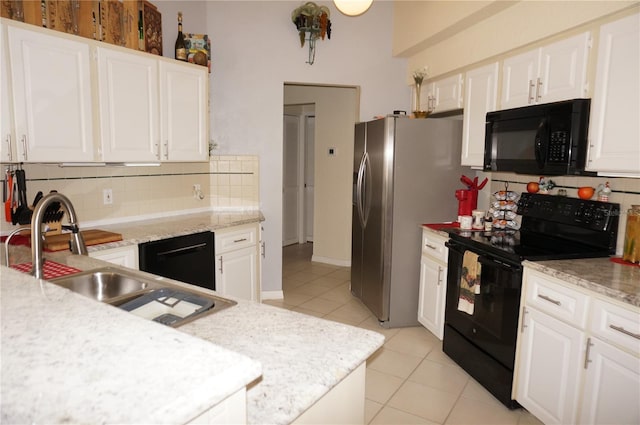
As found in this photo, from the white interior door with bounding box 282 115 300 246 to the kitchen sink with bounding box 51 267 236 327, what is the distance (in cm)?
457

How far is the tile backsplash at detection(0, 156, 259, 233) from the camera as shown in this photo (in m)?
2.76

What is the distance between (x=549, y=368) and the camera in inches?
80.7

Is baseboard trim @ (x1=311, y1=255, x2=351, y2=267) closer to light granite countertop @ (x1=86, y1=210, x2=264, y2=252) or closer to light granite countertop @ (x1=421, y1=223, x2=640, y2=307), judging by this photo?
light granite countertop @ (x1=86, y1=210, x2=264, y2=252)

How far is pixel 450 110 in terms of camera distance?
3529 mm

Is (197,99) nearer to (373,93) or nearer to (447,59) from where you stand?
(373,93)

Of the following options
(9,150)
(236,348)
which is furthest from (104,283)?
(9,150)

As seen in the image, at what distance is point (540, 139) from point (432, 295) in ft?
4.68

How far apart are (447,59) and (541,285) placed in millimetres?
2159

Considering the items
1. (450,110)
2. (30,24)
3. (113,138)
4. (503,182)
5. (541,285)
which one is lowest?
(541,285)

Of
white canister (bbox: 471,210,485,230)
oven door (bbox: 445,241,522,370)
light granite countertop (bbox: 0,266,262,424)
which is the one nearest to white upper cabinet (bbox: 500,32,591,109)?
white canister (bbox: 471,210,485,230)

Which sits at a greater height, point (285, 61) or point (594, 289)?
point (285, 61)

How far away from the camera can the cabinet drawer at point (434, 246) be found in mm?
3051

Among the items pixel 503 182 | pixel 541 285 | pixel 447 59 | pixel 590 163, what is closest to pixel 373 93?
pixel 447 59

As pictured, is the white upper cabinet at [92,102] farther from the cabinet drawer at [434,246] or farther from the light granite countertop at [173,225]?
the cabinet drawer at [434,246]
